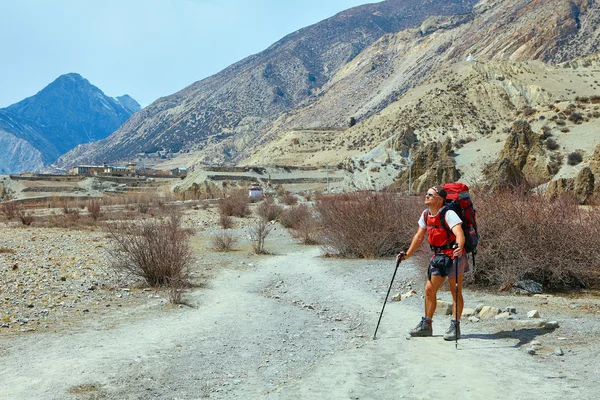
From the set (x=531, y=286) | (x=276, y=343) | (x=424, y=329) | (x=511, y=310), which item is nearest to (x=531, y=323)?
(x=511, y=310)

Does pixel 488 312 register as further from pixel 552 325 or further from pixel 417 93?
pixel 417 93

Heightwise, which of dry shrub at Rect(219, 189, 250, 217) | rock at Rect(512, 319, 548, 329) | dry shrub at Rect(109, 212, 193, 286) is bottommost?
dry shrub at Rect(219, 189, 250, 217)

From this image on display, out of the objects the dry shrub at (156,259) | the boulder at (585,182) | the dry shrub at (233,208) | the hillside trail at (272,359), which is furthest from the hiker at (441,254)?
the dry shrub at (233,208)

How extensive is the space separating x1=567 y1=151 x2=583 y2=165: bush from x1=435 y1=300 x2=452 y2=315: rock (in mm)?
26390

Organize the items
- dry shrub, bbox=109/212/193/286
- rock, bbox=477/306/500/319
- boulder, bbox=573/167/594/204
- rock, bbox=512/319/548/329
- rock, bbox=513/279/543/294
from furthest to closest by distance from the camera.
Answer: boulder, bbox=573/167/594/204, dry shrub, bbox=109/212/193/286, rock, bbox=513/279/543/294, rock, bbox=477/306/500/319, rock, bbox=512/319/548/329

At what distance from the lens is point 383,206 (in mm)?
14617

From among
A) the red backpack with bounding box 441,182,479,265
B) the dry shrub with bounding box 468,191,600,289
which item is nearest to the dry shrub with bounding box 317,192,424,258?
the dry shrub with bounding box 468,191,600,289

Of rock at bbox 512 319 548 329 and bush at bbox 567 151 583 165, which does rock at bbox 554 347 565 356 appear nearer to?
rock at bbox 512 319 548 329

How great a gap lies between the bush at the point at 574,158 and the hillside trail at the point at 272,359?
2590cm

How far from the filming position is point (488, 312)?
25.0ft

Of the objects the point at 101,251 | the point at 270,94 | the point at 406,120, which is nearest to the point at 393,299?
the point at 101,251

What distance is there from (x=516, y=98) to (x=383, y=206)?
2426 inches

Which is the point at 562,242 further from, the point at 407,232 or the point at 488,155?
the point at 488,155

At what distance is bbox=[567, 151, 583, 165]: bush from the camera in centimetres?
3108
